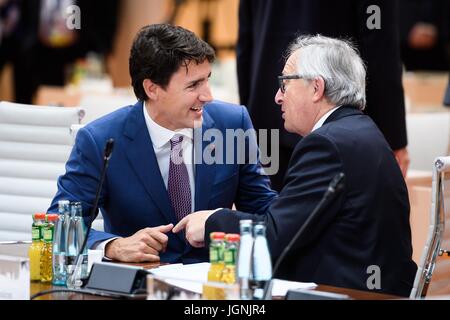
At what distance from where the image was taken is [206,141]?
11.3 ft

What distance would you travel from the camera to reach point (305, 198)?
9.17ft

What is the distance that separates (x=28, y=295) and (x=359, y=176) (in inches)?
36.9

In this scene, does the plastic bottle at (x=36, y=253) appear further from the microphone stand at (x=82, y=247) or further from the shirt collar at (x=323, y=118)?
the shirt collar at (x=323, y=118)

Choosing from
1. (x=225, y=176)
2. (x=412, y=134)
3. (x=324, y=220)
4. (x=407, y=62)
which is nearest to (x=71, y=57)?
(x=407, y=62)

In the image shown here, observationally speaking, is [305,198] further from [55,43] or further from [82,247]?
[55,43]

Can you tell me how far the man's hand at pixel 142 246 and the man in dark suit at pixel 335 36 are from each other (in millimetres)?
1220

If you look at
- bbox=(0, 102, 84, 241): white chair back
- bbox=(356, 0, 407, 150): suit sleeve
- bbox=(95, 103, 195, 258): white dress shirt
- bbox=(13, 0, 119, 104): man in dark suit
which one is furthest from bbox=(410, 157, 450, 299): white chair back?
bbox=(13, 0, 119, 104): man in dark suit

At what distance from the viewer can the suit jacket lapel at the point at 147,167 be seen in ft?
10.9

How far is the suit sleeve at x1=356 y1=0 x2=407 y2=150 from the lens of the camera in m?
4.05

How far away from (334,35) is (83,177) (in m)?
1.32

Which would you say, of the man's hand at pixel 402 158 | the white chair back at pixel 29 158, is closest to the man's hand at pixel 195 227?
the white chair back at pixel 29 158

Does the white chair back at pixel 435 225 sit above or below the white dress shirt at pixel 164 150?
below
